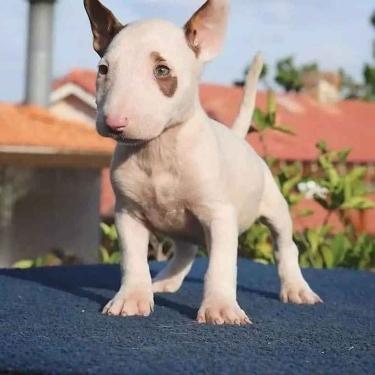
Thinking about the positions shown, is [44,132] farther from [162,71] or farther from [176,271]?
[162,71]

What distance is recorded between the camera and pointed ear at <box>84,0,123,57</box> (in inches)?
95.9

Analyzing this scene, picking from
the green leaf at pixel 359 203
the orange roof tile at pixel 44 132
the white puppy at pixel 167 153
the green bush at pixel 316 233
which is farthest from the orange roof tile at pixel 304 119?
the white puppy at pixel 167 153

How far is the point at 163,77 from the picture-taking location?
2.22 meters

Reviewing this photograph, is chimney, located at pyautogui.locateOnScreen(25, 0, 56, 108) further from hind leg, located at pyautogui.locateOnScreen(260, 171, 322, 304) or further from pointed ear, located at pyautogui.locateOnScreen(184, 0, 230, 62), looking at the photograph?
pointed ear, located at pyautogui.locateOnScreen(184, 0, 230, 62)

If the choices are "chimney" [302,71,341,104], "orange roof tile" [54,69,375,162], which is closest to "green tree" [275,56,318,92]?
"chimney" [302,71,341,104]

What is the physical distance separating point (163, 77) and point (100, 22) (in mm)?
390

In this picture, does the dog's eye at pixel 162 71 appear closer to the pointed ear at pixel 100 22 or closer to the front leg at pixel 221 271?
the pointed ear at pixel 100 22

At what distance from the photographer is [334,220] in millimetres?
10789

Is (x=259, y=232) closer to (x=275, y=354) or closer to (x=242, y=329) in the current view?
(x=242, y=329)

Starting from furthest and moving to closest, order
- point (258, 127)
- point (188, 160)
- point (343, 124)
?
point (343, 124), point (258, 127), point (188, 160)

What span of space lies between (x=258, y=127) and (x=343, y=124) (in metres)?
9.34

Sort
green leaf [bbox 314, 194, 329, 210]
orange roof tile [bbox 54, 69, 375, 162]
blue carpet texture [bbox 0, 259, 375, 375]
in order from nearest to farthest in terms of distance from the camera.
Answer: blue carpet texture [bbox 0, 259, 375, 375] < green leaf [bbox 314, 194, 329, 210] < orange roof tile [bbox 54, 69, 375, 162]

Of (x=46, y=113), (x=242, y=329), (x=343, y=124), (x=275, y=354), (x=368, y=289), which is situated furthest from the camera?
(x=343, y=124)

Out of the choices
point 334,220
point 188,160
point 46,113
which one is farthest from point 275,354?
point 334,220
